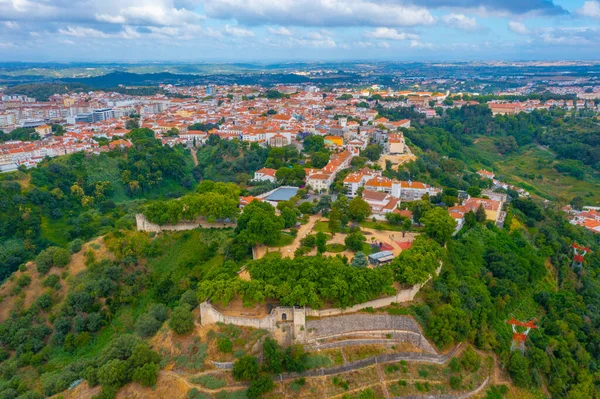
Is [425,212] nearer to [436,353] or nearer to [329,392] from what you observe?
[436,353]

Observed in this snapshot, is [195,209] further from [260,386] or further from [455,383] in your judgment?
[455,383]

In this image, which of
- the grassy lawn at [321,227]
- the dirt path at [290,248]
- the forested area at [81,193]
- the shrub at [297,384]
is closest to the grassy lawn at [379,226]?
the grassy lawn at [321,227]

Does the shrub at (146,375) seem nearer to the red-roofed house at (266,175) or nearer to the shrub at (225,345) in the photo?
the shrub at (225,345)

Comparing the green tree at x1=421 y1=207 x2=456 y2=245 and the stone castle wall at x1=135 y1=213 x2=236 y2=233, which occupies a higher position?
the green tree at x1=421 y1=207 x2=456 y2=245

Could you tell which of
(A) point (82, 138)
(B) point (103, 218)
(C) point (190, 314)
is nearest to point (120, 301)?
(C) point (190, 314)

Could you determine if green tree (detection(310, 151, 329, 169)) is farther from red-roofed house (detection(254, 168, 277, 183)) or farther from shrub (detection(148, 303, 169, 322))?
shrub (detection(148, 303, 169, 322))

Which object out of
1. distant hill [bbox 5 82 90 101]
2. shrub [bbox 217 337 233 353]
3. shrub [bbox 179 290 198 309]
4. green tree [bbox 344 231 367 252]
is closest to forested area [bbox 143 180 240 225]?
shrub [bbox 179 290 198 309]

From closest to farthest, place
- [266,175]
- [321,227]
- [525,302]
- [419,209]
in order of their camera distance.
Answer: [525,302] < [321,227] < [419,209] < [266,175]

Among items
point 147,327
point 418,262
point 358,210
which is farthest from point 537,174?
point 147,327
